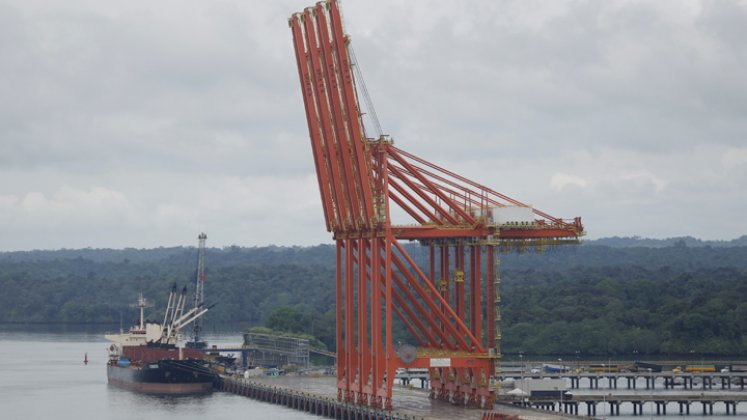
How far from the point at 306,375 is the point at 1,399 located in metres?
25.6

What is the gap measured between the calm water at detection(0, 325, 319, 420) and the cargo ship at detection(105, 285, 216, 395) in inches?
70.2

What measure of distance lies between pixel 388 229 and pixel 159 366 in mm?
45851

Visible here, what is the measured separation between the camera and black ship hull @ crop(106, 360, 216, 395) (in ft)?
376

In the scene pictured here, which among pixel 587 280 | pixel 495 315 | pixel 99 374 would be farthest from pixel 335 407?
pixel 587 280

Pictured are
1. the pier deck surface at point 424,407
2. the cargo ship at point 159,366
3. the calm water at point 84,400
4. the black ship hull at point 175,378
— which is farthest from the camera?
the cargo ship at point 159,366

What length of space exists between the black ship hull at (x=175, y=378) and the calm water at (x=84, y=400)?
77.1 inches

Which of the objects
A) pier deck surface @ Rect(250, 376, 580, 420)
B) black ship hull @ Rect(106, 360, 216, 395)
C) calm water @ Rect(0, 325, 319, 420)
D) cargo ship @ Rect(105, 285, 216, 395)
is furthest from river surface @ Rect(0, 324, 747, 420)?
black ship hull @ Rect(106, 360, 216, 395)

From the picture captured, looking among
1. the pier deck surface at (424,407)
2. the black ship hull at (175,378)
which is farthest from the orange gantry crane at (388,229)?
the black ship hull at (175,378)

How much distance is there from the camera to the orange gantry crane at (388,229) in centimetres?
7650

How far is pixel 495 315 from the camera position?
7831 centimetres

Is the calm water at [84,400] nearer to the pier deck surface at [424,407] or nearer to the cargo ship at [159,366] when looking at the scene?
the cargo ship at [159,366]

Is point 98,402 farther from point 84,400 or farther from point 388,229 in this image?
point 388,229

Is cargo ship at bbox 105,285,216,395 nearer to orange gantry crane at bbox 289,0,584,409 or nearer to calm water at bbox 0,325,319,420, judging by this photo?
calm water at bbox 0,325,319,420

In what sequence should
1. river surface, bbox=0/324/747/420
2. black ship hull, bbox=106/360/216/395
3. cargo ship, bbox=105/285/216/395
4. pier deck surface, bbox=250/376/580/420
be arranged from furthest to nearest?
cargo ship, bbox=105/285/216/395 → black ship hull, bbox=106/360/216/395 → river surface, bbox=0/324/747/420 → pier deck surface, bbox=250/376/580/420
